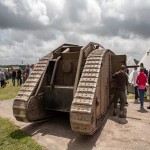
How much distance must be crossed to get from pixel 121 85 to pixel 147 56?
981 centimetres

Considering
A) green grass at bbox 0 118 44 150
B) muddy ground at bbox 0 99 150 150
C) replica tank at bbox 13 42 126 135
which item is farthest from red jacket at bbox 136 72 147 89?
green grass at bbox 0 118 44 150

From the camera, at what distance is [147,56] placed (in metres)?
18.5

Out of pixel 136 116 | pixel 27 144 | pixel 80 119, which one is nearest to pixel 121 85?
pixel 136 116

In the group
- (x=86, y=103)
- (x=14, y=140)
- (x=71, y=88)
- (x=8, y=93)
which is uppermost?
(x=71, y=88)

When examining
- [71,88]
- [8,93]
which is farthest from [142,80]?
[8,93]

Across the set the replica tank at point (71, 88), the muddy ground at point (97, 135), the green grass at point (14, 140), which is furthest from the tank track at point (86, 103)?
the green grass at point (14, 140)

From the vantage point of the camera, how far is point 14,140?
723cm

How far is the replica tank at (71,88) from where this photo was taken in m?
6.75

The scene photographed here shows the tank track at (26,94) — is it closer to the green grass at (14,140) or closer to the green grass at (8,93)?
the green grass at (14,140)

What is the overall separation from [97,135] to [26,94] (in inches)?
95.1

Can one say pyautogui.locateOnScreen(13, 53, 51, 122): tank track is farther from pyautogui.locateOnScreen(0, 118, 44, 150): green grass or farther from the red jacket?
the red jacket

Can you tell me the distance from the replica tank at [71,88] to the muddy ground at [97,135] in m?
0.31

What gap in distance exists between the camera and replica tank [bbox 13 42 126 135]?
675 cm

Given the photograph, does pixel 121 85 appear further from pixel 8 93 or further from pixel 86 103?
pixel 8 93
